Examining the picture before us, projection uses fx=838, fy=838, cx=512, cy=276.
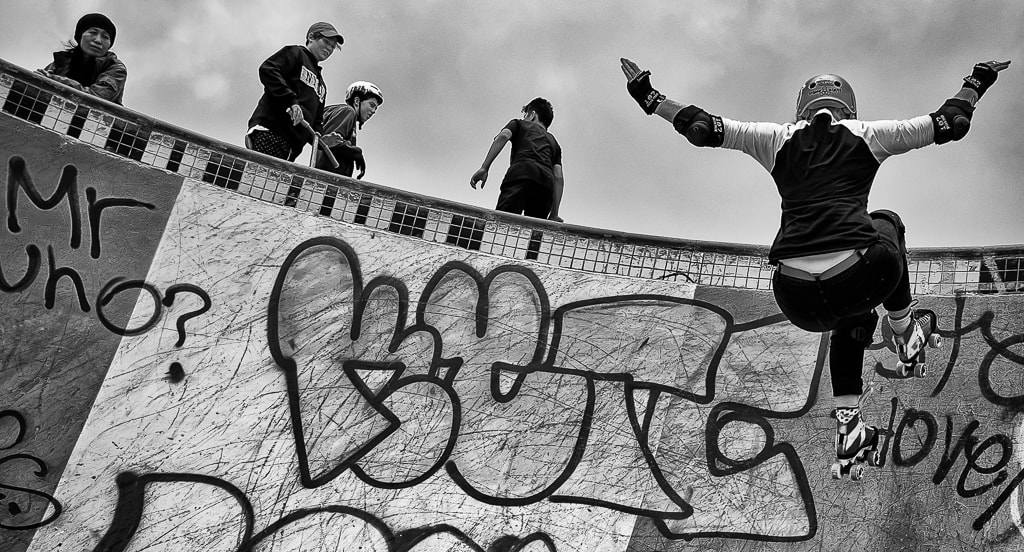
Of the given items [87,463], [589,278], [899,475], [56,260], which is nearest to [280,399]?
[87,463]

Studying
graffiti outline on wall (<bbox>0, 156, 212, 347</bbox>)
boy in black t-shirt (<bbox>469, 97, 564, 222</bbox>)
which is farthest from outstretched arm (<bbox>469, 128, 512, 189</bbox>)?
graffiti outline on wall (<bbox>0, 156, 212, 347</bbox>)

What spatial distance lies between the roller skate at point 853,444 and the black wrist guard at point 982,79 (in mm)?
1857

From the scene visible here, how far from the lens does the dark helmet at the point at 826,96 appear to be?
4.52 meters

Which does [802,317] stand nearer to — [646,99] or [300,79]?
[646,99]

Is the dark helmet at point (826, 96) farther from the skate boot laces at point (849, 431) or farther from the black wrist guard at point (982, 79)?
the skate boot laces at point (849, 431)

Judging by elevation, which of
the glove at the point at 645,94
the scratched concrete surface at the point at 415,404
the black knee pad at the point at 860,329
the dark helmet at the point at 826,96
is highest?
the dark helmet at the point at 826,96

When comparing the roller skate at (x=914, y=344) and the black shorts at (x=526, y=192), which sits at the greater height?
the black shorts at (x=526, y=192)

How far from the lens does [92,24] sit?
7.32 meters

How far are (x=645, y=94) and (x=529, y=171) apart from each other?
365 centimetres

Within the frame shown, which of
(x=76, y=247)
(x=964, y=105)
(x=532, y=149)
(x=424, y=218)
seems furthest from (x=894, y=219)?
(x=76, y=247)

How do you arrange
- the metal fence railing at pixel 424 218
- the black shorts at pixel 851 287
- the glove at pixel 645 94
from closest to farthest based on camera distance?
1. the black shorts at pixel 851 287
2. the glove at pixel 645 94
3. the metal fence railing at pixel 424 218

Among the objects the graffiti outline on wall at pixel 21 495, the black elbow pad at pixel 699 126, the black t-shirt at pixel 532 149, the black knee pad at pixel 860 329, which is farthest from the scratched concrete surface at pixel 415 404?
the black elbow pad at pixel 699 126

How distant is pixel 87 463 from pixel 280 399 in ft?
4.48

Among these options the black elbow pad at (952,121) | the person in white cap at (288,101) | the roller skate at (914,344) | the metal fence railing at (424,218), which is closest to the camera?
the black elbow pad at (952,121)
